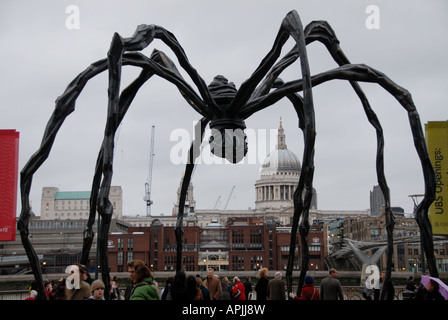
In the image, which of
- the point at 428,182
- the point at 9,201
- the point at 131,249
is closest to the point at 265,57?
the point at 428,182

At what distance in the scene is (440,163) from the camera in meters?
28.8

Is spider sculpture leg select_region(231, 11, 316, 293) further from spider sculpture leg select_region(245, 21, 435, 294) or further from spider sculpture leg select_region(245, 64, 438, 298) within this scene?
spider sculpture leg select_region(245, 64, 438, 298)

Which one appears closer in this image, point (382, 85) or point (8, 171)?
point (382, 85)

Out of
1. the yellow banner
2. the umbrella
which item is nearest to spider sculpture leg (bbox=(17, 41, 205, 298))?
the umbrella

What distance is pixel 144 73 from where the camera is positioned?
13.5 metres

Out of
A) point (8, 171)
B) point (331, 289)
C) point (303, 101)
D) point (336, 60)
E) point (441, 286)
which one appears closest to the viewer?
point (441, 286)

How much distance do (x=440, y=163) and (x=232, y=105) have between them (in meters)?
17.8

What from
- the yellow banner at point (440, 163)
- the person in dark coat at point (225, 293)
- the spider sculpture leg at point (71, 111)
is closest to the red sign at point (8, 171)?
the person in dark coat at point (225, 293)

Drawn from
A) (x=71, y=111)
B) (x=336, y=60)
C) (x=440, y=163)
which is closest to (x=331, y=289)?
(x=336, y=60)

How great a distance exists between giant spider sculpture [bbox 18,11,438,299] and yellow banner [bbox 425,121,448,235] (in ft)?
50.2

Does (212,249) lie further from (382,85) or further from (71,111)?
(71,111)

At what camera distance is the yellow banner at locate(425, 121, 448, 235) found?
28.6 metres
